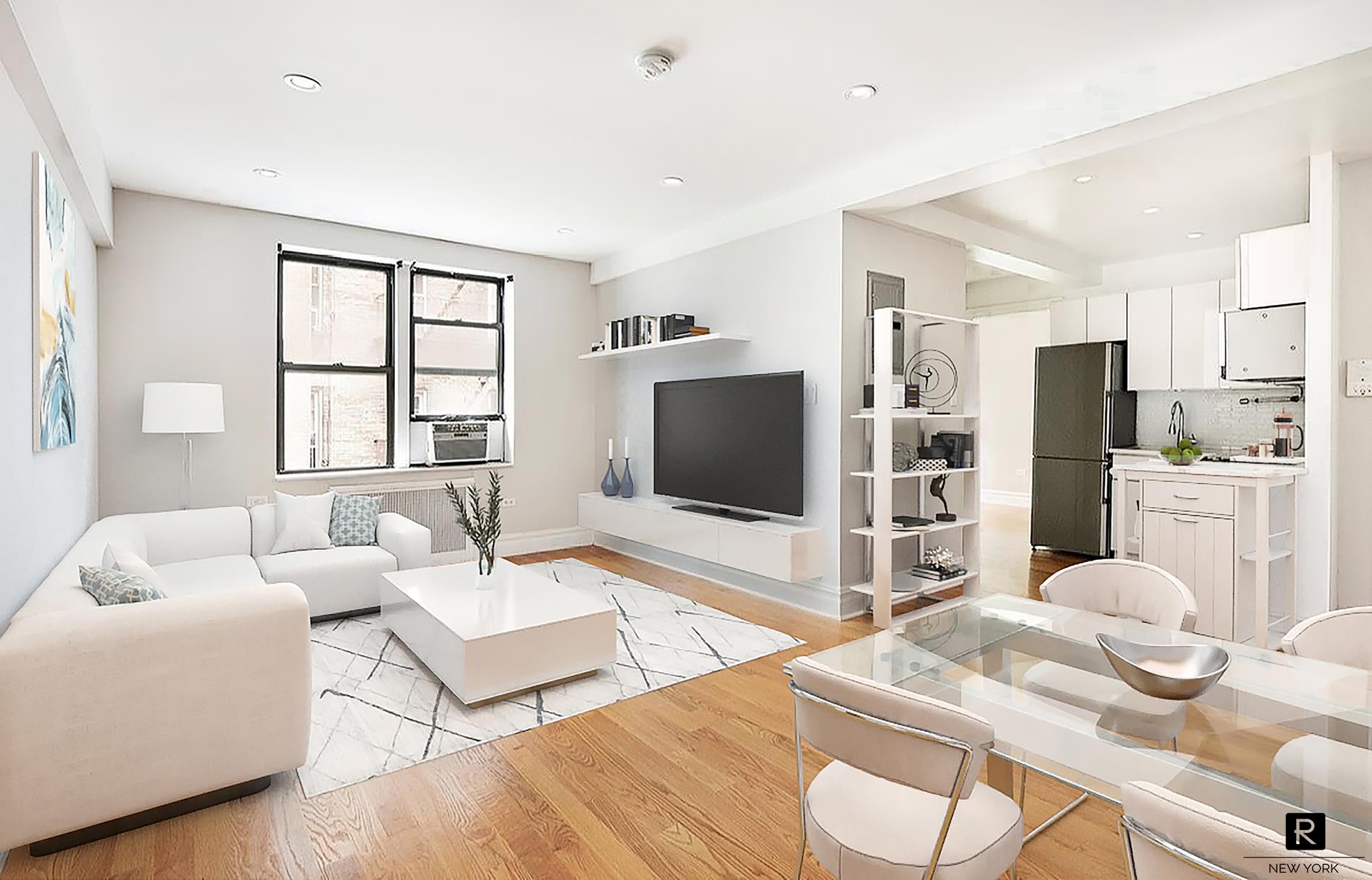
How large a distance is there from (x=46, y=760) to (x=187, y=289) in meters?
3.74

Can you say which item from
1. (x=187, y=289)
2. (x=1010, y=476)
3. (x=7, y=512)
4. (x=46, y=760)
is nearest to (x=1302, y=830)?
(x=46, y=760)

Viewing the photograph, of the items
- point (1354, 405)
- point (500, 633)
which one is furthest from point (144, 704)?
point (1354, 405)

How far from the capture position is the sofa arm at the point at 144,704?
6.26 feet

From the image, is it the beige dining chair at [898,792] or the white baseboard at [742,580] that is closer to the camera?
the beige dining chair at [898,792]

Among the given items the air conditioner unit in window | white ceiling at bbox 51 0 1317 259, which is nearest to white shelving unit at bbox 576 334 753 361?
white ceiling at bbox 51 0 1317 259

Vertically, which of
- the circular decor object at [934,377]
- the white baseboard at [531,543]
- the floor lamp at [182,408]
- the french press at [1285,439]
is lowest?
the white baseboard at [531,543]

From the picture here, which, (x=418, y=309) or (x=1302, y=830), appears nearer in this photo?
(x=1302, y=830)

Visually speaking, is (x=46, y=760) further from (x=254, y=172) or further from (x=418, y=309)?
(x=418, y=309)

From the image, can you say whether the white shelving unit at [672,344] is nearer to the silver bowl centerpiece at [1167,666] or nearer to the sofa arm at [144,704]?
the sofa arm at [144,704]

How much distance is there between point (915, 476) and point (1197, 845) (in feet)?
11.9

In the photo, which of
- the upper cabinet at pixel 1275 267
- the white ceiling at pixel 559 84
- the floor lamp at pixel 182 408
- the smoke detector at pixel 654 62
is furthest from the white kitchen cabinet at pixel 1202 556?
the floor lamp at pixel 182 408

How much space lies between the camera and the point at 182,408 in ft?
14.0

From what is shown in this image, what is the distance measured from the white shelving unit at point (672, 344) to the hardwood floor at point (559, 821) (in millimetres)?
2765

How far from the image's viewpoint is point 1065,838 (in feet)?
6.89
